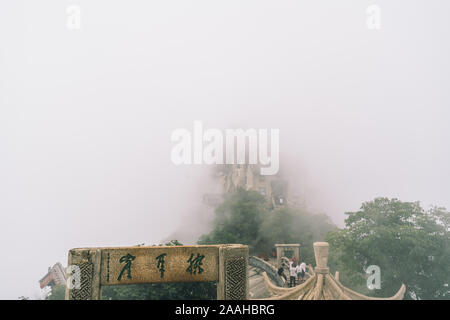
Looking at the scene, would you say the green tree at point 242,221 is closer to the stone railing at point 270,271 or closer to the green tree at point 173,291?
the stone railing at point 270,271

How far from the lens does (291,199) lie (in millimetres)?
64500

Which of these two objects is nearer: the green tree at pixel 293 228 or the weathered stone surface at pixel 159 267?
the weathered stone surface at pixel 159 267

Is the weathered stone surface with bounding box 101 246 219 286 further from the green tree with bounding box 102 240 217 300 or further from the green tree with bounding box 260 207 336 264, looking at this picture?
the green tree with bounding box 260 207 336 264

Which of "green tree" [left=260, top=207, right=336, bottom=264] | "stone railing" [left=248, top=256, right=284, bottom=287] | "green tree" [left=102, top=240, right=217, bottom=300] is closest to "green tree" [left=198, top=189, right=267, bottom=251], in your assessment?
"green tree" [left=260, top=207, right=336, bottom=264]

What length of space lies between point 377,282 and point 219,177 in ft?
174

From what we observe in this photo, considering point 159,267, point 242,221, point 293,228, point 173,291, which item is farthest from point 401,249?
point 242,221

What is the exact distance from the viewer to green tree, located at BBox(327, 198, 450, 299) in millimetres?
19594

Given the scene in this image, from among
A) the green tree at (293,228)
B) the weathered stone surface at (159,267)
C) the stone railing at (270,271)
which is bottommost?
the green tree at (293,228)

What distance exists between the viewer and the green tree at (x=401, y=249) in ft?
64.3

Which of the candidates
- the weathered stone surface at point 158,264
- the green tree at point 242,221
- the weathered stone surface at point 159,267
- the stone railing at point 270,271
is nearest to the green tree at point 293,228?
the green tree at point 242,221

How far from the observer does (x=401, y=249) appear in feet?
65.8
